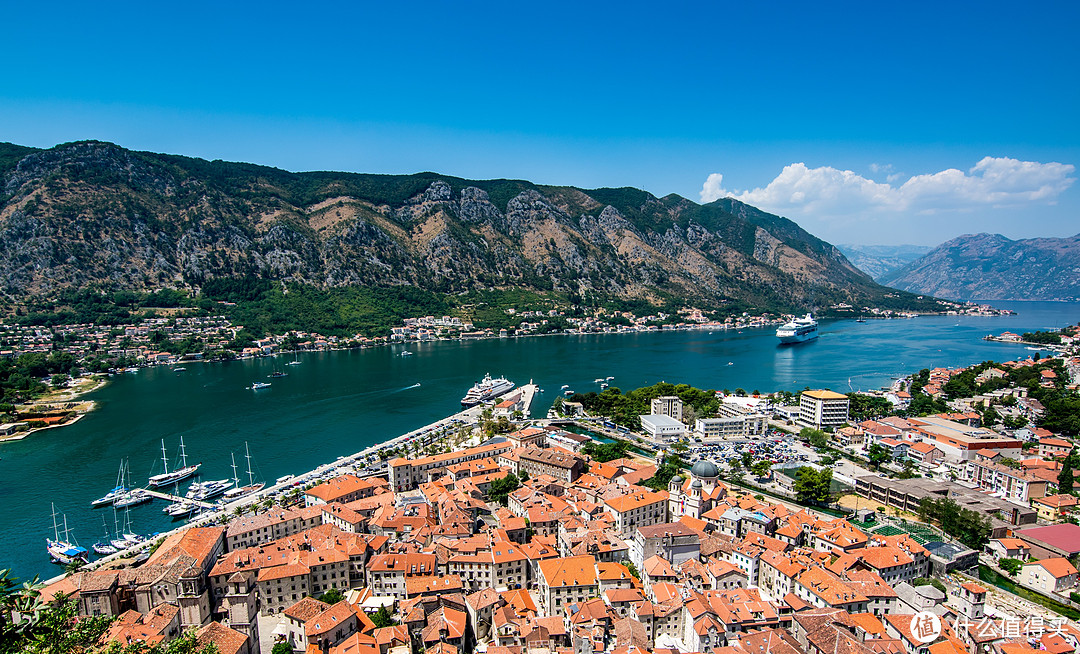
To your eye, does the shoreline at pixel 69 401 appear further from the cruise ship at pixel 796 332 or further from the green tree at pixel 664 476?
the cruise ship at pixel 796 332

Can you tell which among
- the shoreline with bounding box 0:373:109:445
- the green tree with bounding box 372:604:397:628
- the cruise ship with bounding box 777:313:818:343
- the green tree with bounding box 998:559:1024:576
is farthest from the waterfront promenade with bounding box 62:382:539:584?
the cruise ship with bounding box 777:313:818:343

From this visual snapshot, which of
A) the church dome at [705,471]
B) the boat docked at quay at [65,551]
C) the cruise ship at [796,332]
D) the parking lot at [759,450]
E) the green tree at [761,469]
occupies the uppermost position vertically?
the cruise ship at [796,332]

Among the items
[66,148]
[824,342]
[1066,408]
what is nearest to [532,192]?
[824,342]

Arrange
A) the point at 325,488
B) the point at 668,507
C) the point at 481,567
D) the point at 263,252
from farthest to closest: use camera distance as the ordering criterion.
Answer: the point at 263,252
the point at 325,488
the point at 668,507
the point at 481,567

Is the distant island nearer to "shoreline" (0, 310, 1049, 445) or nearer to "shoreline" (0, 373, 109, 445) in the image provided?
"shoreline" (0, 310, 1049, 445)

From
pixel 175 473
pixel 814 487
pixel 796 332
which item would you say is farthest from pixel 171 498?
pixel 796 332

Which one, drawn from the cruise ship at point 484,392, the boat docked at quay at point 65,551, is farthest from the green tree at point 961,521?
the boat docked at quay at point 65,551

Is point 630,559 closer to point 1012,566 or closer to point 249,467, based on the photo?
point 1012,566

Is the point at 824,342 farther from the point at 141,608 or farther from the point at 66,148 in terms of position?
the point at 66,148
